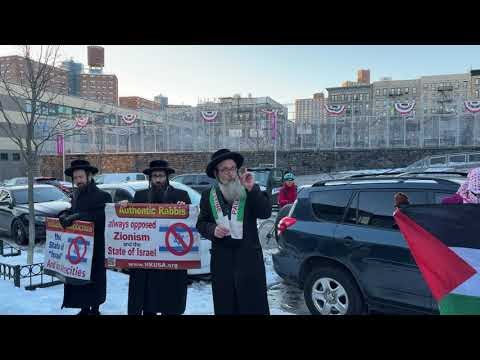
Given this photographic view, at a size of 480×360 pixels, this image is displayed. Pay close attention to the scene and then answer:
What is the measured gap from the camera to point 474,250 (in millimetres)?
2424

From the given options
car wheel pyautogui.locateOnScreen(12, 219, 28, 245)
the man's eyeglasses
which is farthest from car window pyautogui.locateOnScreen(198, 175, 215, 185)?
the man's eyeglasses

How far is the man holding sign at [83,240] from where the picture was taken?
14.1ft

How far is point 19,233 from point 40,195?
1.46 meters

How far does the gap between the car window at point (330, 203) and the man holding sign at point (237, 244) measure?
5.65 ft

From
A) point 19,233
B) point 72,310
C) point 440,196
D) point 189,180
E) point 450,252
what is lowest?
point 72,310

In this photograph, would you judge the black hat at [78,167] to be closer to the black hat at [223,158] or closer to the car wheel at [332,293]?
the black hat at [223,158]

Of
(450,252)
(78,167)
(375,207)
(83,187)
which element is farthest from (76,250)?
(450,252)

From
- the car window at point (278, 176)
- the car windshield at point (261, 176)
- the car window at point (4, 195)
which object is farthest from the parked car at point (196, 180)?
the car window at point (4, 195)

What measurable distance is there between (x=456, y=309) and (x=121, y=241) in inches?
127

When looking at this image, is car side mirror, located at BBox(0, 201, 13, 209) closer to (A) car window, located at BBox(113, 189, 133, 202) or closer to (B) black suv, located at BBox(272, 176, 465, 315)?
(A) car window, located at BBox(113, 189, 133, 202)

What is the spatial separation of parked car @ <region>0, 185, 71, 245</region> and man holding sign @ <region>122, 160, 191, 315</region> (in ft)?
20.7

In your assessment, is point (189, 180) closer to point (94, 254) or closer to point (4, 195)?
point (4, 195)

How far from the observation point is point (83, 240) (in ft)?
14.3

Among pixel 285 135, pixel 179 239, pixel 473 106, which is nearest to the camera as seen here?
pixel 179 239
